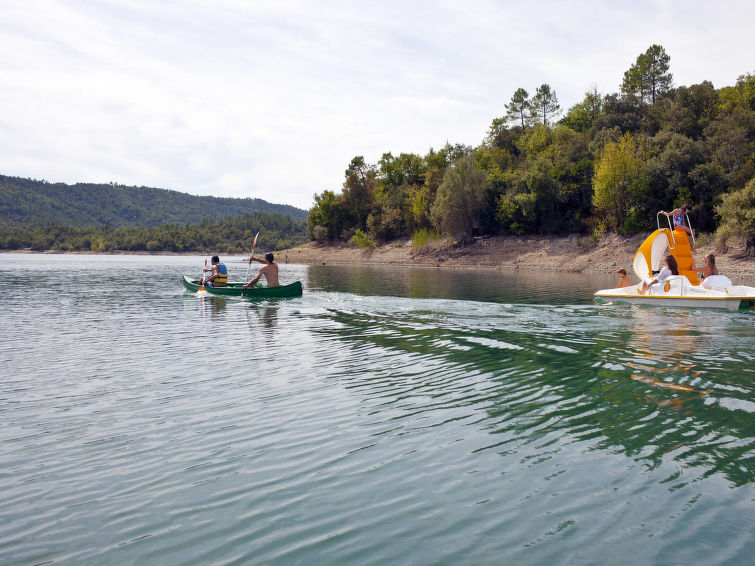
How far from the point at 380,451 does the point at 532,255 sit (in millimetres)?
67351

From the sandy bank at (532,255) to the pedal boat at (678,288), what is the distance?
85.3ft

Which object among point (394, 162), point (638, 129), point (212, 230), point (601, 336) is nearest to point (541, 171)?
point (638, 129)

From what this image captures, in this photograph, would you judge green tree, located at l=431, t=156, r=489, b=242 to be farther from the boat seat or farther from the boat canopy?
the boat seat

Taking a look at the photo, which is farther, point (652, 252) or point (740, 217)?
point (740, 217)

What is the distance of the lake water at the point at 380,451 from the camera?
564 cm

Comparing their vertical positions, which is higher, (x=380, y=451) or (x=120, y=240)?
(x=120, y=240)

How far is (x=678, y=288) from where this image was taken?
82.3 feet

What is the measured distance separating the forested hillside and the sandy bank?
1.98 metres

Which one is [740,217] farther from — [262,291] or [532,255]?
[262,291]

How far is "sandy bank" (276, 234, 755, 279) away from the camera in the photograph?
5391 cm

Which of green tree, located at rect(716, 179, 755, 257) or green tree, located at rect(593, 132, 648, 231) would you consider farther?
green tree, located at rect(593, 132, 648, 231)

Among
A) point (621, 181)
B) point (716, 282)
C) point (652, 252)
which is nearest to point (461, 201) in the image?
point (621, 181)

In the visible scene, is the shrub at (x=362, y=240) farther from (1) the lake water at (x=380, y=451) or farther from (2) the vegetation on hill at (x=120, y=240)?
(1) the lake water at (x=380, y=451)

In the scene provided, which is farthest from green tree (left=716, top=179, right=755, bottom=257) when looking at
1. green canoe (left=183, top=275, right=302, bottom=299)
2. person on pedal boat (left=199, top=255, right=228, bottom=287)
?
person on pedal boat (left=199, top=255, right=228, bottom=287)
